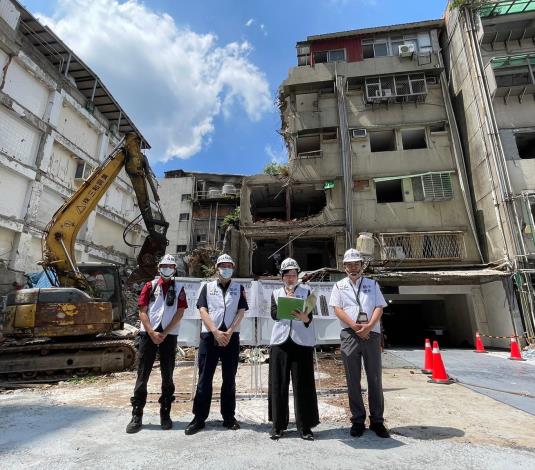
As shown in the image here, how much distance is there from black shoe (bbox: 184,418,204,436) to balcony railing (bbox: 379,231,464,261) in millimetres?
13437

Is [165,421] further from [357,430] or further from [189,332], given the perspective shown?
[189,332]

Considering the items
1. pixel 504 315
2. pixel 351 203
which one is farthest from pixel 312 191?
pixel 504 315

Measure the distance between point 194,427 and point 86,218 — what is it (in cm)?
745

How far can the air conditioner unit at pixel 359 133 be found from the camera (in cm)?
1756

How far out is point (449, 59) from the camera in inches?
722

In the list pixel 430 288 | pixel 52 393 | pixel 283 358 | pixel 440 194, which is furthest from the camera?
pixel 440 194

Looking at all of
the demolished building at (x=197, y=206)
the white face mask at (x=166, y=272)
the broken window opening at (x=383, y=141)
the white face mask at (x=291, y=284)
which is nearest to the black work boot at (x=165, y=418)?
the white face mask at (x=166, y=272)

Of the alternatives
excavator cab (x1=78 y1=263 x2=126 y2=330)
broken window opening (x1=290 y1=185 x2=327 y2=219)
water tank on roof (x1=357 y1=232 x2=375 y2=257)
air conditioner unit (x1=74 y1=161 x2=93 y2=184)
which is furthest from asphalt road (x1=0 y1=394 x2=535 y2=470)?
air conditioner unit (x1=74 y1=161 x2=93 y2=184)

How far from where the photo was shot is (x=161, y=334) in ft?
12.1

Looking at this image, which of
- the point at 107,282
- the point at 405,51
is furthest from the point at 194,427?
the point at 405,51

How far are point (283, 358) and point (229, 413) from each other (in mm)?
859

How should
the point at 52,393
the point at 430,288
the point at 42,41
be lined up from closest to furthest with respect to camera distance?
1. the point at 52,393
2. the point at 430,288
3. the point at 42,41

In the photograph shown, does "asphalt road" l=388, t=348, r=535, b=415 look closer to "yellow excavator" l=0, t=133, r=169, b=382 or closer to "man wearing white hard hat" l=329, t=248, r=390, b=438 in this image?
"man wearing white hard hat" l=329, t=248, r=390, b=438

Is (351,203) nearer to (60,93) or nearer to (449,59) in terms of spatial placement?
(449,59)
